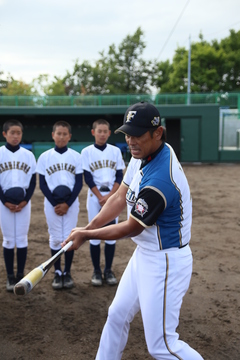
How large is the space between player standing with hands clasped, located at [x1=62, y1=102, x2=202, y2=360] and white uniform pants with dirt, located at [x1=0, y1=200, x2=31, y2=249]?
2353 mm

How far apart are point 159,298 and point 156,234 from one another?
1.37 ft

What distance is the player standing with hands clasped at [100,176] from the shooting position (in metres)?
4.95

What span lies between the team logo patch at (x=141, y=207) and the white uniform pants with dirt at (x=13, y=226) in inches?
112

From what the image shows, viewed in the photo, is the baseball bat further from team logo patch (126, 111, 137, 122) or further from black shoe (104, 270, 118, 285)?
black shoe (104, 270, 118, 285)

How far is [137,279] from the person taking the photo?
2.54m

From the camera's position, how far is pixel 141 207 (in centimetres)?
228

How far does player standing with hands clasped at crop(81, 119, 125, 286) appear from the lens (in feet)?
16.2

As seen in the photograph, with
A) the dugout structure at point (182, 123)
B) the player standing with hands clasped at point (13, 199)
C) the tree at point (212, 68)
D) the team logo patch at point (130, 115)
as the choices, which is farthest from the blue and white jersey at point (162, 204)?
the tree at point (212, 68)

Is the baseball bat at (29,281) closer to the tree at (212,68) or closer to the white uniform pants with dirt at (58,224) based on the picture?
the white uniform pants with dirt at (58,224)

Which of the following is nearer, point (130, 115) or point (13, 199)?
point (130, 115)

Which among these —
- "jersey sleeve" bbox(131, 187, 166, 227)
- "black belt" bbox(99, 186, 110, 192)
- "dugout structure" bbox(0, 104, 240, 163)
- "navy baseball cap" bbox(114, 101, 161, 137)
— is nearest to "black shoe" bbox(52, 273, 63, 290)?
"black belt" bbox(99, 186, 110, 192)

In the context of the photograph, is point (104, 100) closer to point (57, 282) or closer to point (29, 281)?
point (57, 282)

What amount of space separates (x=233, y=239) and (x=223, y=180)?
7765mm

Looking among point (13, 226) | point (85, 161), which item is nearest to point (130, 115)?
point (85, 161)
